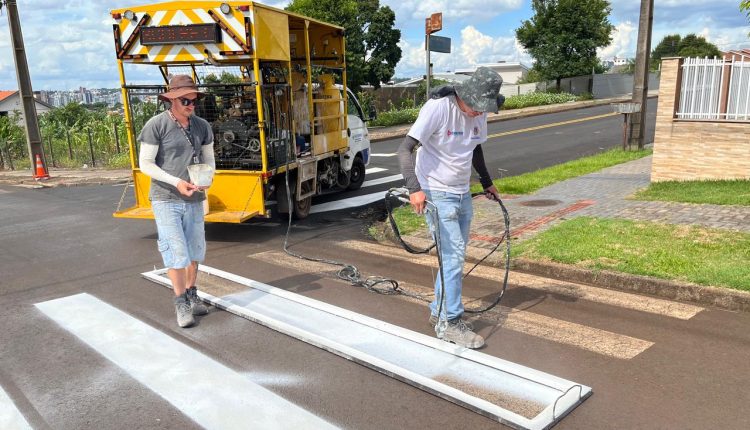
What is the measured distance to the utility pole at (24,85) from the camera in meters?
15.9

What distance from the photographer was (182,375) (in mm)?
4078

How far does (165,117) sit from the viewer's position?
4816mm

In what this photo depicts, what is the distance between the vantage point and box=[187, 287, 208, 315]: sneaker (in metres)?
5.23

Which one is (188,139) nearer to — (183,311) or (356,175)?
(183,311)

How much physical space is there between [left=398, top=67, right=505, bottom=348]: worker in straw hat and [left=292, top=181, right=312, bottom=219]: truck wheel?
5354 millimetres

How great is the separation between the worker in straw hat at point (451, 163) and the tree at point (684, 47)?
254 ft

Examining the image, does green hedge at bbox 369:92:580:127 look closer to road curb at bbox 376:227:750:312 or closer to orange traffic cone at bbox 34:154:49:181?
orange traffic cone at bbox 34:154:49:181

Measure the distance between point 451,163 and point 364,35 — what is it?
88.8ft

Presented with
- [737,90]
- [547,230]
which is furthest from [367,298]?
[737,90]

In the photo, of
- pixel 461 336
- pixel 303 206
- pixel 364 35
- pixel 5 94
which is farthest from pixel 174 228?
pixel 5 94

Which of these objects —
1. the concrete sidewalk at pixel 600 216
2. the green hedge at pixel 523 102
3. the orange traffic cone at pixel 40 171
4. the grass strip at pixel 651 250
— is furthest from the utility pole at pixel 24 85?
the green hedge at pixel 523 102

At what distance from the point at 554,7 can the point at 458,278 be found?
42.5 m

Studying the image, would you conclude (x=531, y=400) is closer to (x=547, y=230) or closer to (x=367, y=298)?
(x=367, y=298)

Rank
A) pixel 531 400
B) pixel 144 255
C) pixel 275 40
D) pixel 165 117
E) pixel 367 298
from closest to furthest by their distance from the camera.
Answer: pixel 531 400 → pixel 165 117 → pixel 367 298 → pixel 144 255 → pixel 275 40
